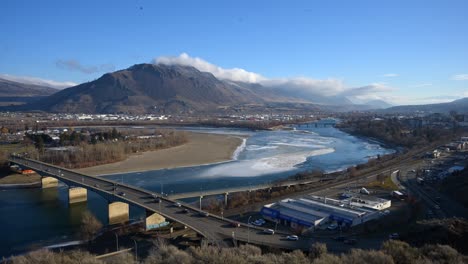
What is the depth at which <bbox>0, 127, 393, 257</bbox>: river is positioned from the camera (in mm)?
11414

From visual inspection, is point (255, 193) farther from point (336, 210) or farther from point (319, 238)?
point (319, 238)

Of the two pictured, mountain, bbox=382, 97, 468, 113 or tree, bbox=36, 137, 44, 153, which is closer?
tree, bbox=36, 137, 44, 153

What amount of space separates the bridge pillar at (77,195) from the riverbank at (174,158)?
4964 millimetres

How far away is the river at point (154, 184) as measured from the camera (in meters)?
11.4

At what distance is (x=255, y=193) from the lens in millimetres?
14922

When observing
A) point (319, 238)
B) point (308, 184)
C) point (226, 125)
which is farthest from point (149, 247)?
point (226, 125)

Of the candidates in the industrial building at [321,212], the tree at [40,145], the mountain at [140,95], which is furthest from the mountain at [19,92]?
the industrial building at [321,212]

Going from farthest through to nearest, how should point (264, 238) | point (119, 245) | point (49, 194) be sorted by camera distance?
point (49, 194) → point (119, 245) → point (264, 238)

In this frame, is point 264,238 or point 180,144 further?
point 180,144

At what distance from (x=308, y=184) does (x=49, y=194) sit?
421 inches

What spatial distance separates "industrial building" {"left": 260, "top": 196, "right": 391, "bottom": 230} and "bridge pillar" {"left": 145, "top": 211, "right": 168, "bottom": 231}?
297 cm

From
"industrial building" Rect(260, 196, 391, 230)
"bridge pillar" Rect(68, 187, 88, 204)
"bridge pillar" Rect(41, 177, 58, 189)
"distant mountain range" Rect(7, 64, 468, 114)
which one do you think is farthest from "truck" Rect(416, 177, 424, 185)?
"distant mountain range" Rect(7, 64, 468, 114)

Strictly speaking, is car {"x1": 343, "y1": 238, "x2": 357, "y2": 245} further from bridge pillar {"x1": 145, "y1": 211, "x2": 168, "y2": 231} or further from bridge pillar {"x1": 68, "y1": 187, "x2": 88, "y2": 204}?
bridge pillar {"x1": 68, "y1": 187, "x2": 88, "y2": 204}

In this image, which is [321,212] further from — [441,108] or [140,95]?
[441,108]
